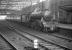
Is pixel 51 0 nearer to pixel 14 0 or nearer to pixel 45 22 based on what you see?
pixel 45 22

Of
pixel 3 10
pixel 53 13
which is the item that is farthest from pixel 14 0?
pixel 53 13

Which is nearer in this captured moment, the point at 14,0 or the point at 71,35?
the point at 71,35

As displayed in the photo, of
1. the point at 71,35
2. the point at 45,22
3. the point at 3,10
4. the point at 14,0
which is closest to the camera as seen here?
the point at 71,35

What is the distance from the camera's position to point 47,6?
15.4 m

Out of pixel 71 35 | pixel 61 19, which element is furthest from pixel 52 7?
pixel 71 35

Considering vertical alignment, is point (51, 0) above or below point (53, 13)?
above

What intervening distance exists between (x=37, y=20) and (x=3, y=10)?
19.1 meters

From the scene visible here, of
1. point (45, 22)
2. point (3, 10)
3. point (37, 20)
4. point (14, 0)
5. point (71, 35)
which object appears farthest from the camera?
point (3, 10)

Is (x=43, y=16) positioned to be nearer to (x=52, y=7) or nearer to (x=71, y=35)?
(x=52, y=7)

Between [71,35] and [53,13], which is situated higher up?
[53,13]

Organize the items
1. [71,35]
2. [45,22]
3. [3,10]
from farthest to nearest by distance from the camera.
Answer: [3,10]
[45,22]
[71,35]

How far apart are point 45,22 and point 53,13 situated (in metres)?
1.19

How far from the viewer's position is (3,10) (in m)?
34.6

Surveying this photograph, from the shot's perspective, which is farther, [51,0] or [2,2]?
[2,2]
